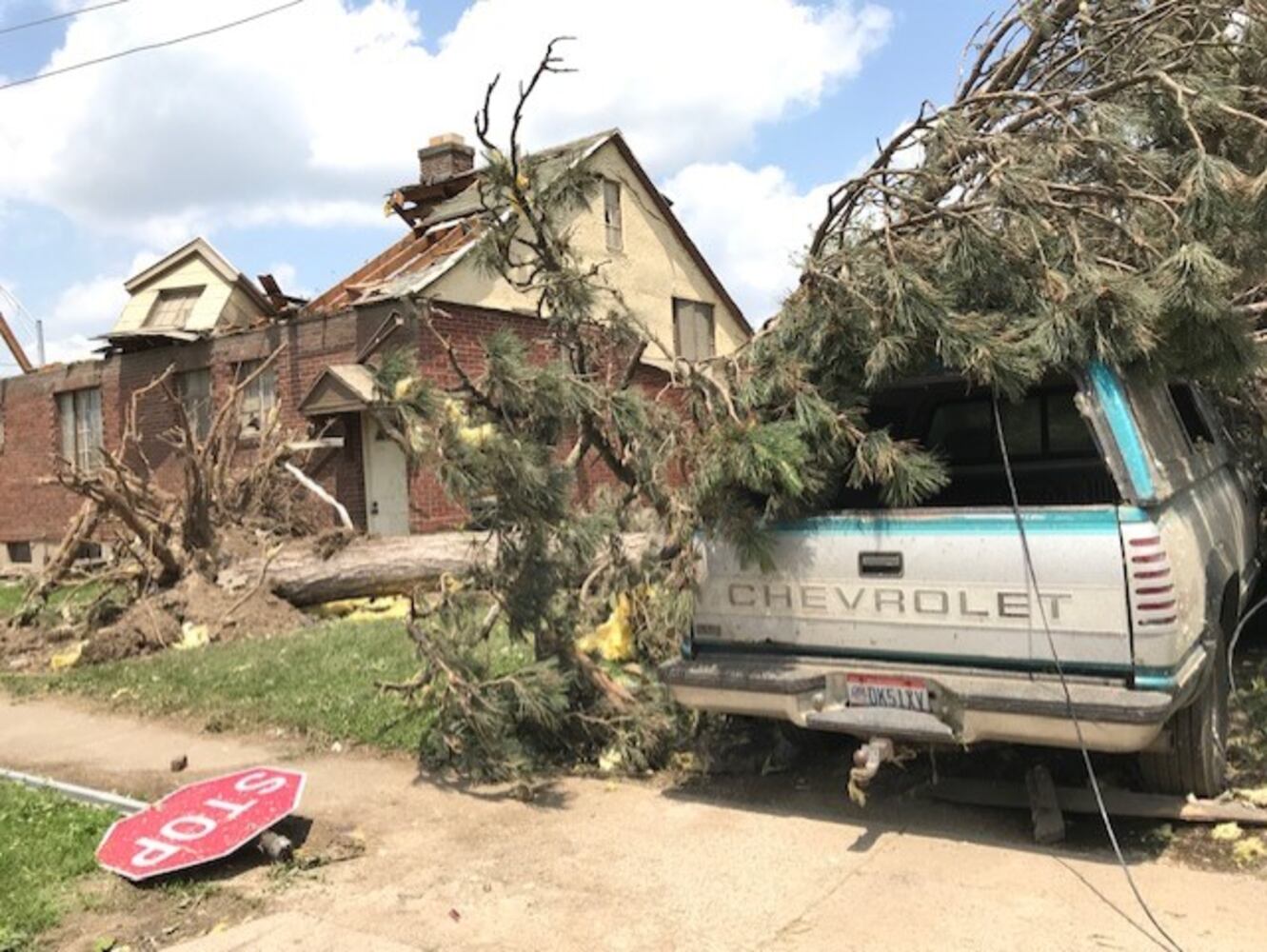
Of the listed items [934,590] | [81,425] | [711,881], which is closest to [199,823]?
[711,881]

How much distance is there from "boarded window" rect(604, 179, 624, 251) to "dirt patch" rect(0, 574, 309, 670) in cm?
1090

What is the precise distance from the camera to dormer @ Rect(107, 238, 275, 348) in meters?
18.4

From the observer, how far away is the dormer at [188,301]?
1841 centimetres

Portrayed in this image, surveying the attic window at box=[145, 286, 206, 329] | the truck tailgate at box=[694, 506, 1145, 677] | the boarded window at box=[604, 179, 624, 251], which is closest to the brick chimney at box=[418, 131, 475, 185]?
the boarded window at box=[604, 179, 624, 251]

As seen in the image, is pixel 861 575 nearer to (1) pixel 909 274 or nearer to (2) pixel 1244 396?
(1) pixel 909 274

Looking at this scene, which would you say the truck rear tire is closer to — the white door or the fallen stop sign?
the fallen stop sign

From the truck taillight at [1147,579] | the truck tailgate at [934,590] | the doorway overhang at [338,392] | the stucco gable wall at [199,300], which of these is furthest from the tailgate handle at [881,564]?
the stucco gable wall at [199,300]

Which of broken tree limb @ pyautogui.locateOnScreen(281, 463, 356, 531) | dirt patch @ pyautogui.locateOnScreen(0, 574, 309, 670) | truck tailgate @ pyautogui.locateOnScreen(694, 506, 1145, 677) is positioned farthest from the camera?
broken tree limb @ pyautogui.locateOnScreen(281, 463, 356, 531)

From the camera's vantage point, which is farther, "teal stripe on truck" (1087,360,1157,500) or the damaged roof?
the damaged roof

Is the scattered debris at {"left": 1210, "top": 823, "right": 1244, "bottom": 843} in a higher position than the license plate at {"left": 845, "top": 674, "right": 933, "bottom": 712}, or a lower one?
lower

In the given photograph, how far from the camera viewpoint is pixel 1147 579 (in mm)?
4004

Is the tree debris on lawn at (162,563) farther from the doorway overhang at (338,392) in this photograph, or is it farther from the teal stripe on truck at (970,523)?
the teal stripe on truck at (970,523)

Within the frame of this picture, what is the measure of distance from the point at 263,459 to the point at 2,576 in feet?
35.4

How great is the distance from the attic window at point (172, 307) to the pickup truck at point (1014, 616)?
53.5ft
